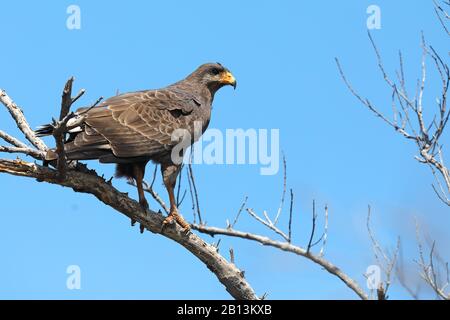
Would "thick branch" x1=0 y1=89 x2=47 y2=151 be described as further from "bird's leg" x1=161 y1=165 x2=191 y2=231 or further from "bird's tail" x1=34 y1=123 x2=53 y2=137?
"bird's leg" x1=161 y1=165 x2=191 y2=231

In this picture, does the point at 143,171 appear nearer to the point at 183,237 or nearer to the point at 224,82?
the point at 183,237

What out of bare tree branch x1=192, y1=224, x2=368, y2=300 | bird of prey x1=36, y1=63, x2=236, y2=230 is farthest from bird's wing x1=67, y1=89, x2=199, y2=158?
bare tree branch x1=192, y1=224, x2=368, y2=300

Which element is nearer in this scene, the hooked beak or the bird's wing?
the bird's wing

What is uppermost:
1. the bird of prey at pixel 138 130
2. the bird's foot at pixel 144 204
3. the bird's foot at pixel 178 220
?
the bird of prey at pixel 138 130

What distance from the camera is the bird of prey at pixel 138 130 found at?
27.4ft

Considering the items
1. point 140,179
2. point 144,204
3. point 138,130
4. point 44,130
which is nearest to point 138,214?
point 144,204

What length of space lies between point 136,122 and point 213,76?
1813 mm

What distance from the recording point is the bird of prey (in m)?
8.34

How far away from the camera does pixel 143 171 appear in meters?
8.83

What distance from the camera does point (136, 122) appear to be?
29.1ft

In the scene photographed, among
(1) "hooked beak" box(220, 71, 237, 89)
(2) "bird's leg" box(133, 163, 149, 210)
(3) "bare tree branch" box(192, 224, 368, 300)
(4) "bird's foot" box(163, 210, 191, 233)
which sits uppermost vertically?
(1) "hooked beak" box(220, 71, 237, 89)

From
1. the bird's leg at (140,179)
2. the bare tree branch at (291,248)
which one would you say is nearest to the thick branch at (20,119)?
the bird's leg at (140,179)

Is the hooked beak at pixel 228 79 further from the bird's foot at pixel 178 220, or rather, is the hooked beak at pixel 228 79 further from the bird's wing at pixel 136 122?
the bird's foot at pixel 178 220
